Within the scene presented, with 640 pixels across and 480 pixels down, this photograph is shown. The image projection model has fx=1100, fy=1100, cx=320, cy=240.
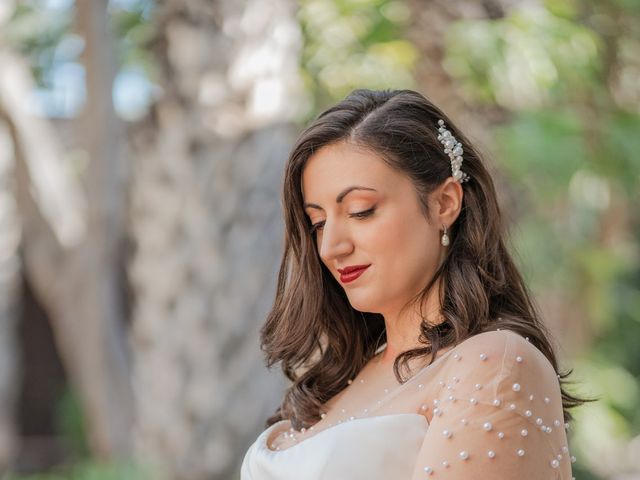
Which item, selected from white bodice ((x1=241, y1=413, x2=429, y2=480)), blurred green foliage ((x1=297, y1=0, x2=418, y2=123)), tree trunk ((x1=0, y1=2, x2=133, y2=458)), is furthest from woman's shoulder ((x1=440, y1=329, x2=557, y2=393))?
tree trunk ((x1=0, y1=2, x2=133, y2=458))

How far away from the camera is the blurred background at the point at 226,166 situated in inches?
163

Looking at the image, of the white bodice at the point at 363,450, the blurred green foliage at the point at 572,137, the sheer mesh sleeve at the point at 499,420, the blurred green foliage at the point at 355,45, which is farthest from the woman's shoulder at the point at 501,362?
the blurred green foliage at the point at 355,45

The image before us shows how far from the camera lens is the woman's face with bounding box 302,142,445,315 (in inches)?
83.4

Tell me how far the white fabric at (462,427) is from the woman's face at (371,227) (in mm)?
195

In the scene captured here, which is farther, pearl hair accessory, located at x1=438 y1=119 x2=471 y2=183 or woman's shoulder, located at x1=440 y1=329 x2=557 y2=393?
pearl hair accessory, located at x1=438 y1=119 x2=471 y2=183

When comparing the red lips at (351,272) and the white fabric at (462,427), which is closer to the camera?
the white fabric at (462,427)

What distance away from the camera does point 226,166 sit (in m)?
4.15

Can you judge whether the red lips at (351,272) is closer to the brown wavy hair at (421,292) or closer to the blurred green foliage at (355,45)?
the brown wavy hair at (421,292)

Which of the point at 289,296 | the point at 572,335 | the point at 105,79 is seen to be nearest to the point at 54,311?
the point at 105,79

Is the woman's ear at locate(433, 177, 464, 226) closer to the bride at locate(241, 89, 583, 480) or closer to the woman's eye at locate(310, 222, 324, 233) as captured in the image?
the bride at locate(241, 89, 583, 480)

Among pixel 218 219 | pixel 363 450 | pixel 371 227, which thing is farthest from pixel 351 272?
pixel 218 219

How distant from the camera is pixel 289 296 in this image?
8.16 ft

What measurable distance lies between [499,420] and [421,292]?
42 centimetres

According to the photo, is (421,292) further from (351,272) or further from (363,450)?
(363,450)
